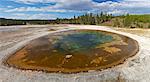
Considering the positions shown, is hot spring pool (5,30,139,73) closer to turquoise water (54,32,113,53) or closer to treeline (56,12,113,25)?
turquoise water (54,32,113,53)

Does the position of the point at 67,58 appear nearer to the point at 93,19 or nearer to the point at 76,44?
the point at 76,44

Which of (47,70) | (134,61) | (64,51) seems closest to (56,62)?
(47,70)

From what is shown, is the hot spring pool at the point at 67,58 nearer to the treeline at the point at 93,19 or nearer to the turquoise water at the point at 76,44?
the turquoise water at the point at 76,44

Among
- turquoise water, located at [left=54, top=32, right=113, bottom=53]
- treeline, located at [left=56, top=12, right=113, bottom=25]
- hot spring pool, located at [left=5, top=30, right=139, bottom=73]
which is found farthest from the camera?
treeline, located at [left=56, top=12, right=113, bottom=25]

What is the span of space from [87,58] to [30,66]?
25.7ft

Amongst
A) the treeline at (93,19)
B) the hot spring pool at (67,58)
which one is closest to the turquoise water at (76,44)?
the hot spring pool at (67,58)

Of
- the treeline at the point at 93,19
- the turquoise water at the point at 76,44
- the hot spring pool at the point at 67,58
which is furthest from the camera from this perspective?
the treeline at the point at 93,19

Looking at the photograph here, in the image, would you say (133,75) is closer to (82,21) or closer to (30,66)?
(30,66)

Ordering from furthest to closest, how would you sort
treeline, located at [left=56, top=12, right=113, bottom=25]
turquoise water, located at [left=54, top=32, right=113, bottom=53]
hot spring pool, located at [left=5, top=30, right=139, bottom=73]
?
treeline, located at [left=56, top=12, right=113, bottom=25] → turquoise water, located at [left=54, top=32, right=113, bottom=53] → hot spring pool, located at [left=5, top=30, right=139, bottom=73]

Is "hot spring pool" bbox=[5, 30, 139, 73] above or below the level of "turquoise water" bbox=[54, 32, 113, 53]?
below

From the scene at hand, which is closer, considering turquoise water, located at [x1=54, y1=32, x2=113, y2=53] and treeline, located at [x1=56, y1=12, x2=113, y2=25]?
turquoise water, located at [x1=54, y1=32, x2=113, y2=53]

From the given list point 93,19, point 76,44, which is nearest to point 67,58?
point 76,44

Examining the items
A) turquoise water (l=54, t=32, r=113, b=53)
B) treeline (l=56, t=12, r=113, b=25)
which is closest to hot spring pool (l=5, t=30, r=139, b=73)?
turquoise water (l=54, t=32, r=113, b=53)

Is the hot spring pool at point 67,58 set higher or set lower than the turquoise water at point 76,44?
lower
